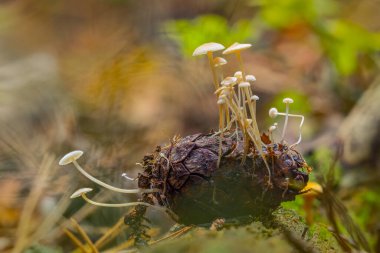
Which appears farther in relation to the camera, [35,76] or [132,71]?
[35,76]

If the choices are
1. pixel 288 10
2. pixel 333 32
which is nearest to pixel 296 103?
pixel 333 32

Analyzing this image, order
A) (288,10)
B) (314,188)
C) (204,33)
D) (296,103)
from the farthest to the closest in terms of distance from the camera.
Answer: (288,10)
(296,103)
(204,33)
(314,188)

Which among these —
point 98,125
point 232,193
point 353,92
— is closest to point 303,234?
point 232,193

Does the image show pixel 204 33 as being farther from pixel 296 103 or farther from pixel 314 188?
pixel 314 188

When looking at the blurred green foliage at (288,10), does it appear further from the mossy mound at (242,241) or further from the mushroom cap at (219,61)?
the mossy mound at (242,241)

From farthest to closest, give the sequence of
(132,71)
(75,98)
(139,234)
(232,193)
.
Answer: (132,71), (75,98), (139,234), (232,193)

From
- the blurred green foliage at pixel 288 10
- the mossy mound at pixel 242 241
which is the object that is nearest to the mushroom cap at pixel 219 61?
the mossy mound at pixel 242 241

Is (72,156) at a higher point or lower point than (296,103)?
higher

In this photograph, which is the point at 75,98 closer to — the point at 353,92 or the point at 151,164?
the point at 353,92

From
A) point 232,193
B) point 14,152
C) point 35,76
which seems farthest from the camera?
point 35,76
